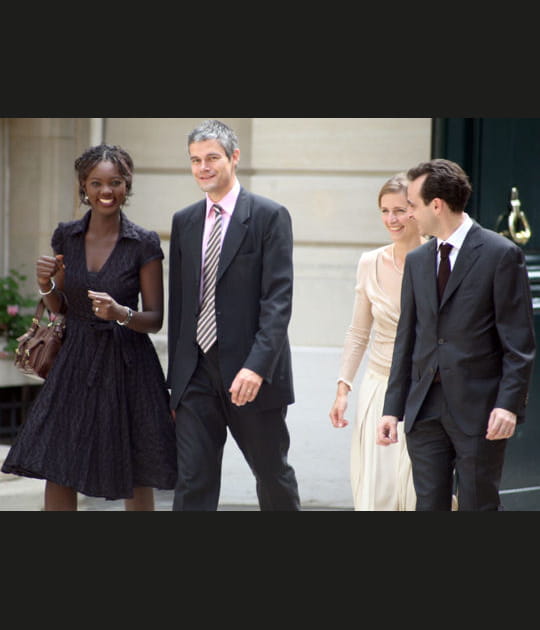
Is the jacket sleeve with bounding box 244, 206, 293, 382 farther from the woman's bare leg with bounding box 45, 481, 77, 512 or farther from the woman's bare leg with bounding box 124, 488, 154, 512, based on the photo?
the woman's bare leg with bounding box 45, 481, 77, 512

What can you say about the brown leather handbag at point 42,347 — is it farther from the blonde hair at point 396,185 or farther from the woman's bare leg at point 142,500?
the blonde hair at point 396,185

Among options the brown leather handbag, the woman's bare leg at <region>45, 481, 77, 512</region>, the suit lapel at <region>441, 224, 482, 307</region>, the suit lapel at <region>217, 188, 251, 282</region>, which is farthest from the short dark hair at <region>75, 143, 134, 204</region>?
the suit lapel at <region>441, 224, 482, 307</region>

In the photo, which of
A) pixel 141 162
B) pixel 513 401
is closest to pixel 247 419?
pixel 513 401

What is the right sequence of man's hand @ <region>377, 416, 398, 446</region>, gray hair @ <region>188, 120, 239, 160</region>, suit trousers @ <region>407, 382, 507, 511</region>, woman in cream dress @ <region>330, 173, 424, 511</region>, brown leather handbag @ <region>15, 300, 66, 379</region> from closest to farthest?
suit trousers @ <region>407, 382, 507, 511</region> < man's hand @ <region>377, 416, 398, 446</region> < gray hair @ <region>188, 120, 239, 160</region> < brown leather handbag @ <region>15, 300, 66, 379</region> < woman in cream dress @ <region>330, 173, 424, 511</region>

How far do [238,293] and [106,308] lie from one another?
22.7 inches

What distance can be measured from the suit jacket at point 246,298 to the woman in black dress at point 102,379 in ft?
0.51

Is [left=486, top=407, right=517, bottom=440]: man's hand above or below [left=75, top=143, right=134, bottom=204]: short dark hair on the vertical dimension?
below

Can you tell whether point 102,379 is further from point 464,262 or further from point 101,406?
point 464,262

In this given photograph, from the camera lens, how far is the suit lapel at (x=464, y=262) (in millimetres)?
4383

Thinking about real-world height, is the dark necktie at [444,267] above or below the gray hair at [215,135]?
below

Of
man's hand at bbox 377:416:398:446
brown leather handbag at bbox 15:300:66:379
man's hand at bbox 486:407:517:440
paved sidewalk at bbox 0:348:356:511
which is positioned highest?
brown leather handbag at bbox 15:300:66:379

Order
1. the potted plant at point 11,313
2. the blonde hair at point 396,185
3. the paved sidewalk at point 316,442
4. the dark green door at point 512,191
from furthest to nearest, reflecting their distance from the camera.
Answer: the potted plant at point 11,313 < the paved sidewalk at point 316,442 < the dark green door at point 512,191 < the blonde hair at point 396,185

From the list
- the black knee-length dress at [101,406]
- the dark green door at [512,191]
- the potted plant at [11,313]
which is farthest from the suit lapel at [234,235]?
the potted plant at [11,313]

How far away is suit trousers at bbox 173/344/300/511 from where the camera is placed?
4.80 m
